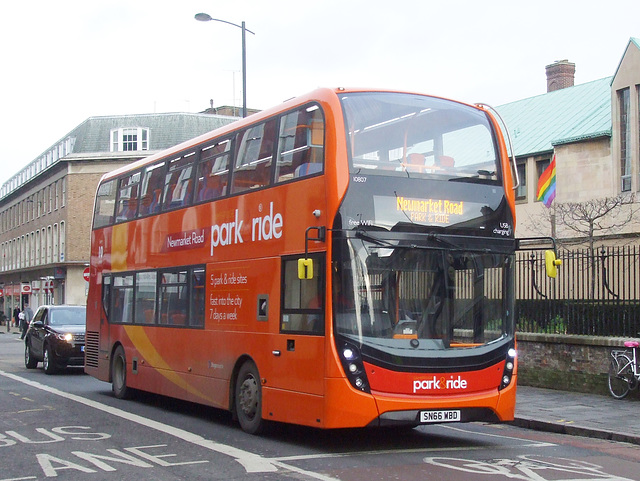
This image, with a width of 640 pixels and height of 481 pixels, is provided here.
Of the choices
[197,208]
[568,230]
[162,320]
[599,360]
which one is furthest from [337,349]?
[568,230]

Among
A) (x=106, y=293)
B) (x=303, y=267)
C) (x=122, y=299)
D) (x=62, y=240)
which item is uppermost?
(x=62, y=240)

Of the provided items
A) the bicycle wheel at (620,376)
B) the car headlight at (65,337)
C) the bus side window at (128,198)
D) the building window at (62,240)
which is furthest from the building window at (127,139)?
the bicycle wheel at (620,376)

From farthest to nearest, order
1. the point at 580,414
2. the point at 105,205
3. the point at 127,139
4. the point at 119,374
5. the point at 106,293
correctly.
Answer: the point at 127,139 < the point at 105,205 < the point at 106,293 < the point at 119,374 < the point at 580,414

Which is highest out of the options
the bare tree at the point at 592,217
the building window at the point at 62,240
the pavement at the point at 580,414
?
the building window at the point at 62,240

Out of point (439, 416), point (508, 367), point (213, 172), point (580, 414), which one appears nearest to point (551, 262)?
point (508, 367)

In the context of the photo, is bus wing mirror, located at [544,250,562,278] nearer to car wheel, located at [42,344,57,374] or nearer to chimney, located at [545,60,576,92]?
car wheel, located at [42,344,57,374]

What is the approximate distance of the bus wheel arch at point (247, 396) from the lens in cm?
1173

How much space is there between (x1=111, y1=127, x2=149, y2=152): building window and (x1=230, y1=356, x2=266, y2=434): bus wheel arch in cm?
5695

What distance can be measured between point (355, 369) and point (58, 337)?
47.5ft

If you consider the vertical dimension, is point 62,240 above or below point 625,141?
below

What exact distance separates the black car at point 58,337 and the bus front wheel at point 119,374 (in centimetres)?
551

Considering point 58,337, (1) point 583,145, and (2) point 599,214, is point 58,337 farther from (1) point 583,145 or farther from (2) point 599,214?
(1) point 583,145

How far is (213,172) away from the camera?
13688 mm

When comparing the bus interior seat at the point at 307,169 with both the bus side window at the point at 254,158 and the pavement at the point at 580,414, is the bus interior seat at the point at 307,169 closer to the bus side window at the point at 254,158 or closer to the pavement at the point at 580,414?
the bus side window at the point at 254,158
